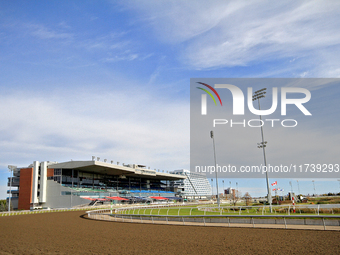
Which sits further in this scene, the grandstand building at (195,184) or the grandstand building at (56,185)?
the grandstand building at (195,184)

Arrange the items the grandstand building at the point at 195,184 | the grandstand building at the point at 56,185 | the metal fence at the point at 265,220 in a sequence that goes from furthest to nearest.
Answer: the grandstand building at the point at 195,184 < the grandstand building at the point at 56,185 < the metal fence at the point at 265,220

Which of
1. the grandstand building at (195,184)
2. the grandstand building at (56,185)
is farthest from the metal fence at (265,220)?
the grandstand building at (195,184)

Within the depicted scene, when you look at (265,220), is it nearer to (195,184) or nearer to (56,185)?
(56,185)

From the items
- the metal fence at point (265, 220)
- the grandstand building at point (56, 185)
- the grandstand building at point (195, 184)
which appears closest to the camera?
the metal fence at point (265, 220)

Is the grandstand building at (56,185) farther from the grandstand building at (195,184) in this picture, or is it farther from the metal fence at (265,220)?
the grandstand building at (195,184)

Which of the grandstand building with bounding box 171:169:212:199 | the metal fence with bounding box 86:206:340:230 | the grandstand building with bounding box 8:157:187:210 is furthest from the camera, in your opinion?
the grandstand building with bounding box 171:169:212:199

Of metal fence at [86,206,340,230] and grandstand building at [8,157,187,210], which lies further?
grandstand building at [8,157,187,210]

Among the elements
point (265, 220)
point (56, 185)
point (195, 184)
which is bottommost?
point (195, 184)

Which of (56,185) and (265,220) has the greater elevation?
(56,185)

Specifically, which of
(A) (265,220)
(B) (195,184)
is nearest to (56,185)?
(A) (265,220)

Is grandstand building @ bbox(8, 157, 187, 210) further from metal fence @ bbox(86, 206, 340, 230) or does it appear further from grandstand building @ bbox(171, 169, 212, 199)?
grandstand building @ bbox(171, 169, 212, 199)

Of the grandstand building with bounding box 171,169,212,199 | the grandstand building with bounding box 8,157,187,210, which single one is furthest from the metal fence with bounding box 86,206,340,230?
the grandstand building with bounding box 171,169,212,199

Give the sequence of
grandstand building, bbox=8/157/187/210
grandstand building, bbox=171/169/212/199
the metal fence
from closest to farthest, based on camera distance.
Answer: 1. the metal fence
2. grandstand building, bbox=8/157/187/210
3. grandstand building, bbox=171/169/212/199

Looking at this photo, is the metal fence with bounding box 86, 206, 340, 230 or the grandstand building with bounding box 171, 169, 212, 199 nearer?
the metal fence with bounding box 86, 206, 340, 230
